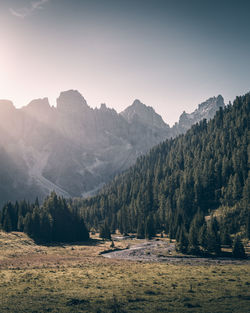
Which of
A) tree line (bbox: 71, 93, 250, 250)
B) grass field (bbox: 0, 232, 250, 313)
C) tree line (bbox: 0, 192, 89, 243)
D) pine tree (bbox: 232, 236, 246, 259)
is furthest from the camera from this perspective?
tree line (bbox: 71, 93, 250, 250)

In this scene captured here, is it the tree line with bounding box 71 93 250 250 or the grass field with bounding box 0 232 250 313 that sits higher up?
the tree line with bounding box 71 93 250 250

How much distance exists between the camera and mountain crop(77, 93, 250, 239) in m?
111

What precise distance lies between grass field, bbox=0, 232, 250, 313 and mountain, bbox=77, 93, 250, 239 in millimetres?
46965

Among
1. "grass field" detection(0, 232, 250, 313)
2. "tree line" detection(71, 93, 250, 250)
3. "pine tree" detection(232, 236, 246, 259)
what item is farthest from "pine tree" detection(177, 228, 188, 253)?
"grass field" detection(0, 232, 250, 313)

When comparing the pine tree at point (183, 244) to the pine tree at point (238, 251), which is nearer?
the pine tree at point (238, 251)

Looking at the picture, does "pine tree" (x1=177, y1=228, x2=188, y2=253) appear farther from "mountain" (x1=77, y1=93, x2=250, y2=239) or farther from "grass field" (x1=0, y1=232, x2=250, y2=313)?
"grass field" (x1=0, y1=232, x2=250, y2=313)

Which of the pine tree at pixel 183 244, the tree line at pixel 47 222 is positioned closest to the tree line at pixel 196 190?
the pine tree at pixel 183 244

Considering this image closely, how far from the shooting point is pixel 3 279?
3828 cm

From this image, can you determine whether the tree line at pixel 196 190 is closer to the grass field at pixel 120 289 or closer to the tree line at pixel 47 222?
the tree line at pixel 47 222

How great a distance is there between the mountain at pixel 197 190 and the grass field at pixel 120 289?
1849 inches

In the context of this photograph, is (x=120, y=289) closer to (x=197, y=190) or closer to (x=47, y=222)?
(x=47, y=222)

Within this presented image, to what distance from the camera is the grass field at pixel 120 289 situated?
27084 millimetres

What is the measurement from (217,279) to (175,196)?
109 metres

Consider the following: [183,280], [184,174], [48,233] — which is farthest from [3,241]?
[184,174]
